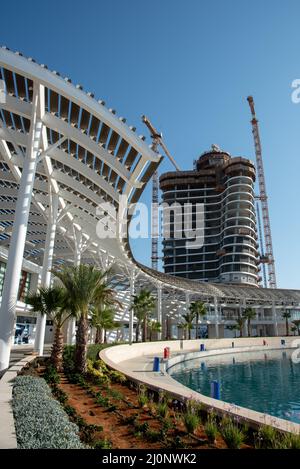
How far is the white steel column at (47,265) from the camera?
1848 cm

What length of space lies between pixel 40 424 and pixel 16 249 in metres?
8.58

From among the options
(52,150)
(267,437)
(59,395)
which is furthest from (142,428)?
(52,150)

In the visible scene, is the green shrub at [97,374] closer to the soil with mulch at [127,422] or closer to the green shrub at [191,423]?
the soil with mulch at [127,422]

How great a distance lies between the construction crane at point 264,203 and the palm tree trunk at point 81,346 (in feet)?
445

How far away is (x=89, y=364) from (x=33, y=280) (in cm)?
2852

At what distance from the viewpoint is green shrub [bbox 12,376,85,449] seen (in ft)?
17.6

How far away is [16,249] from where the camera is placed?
44.3ft

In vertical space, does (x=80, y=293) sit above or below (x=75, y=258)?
below

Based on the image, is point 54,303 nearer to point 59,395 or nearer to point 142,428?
point 59,395

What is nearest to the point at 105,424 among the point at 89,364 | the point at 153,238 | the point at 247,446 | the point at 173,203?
the point at 247,446

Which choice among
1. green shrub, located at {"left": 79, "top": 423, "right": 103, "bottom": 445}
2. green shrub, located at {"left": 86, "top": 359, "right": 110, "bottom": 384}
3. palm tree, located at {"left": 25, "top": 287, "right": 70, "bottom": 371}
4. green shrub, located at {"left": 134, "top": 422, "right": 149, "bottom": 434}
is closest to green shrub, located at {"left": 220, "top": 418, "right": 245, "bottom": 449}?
green shrub, located at {"left": 134, "top": 422, "right": 149, "bottom": 434}

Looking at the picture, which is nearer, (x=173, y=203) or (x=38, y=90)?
(x=38, y=90)
